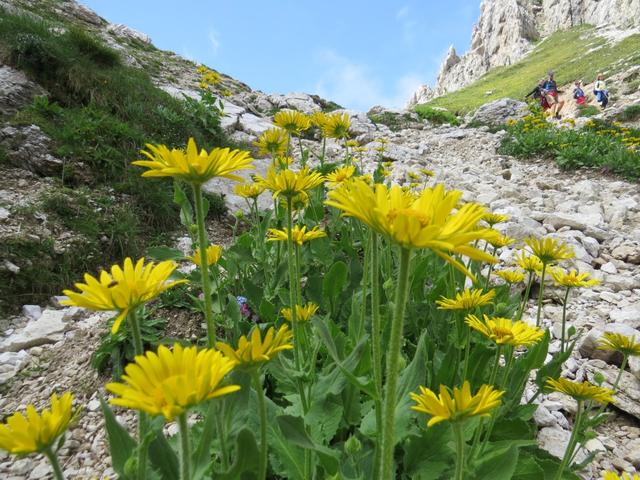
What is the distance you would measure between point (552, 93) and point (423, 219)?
19883 mm

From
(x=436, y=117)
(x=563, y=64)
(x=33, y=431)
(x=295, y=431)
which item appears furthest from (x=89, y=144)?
(x=563, y=64)

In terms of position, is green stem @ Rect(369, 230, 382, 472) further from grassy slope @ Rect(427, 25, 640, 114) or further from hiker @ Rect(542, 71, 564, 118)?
grassy slope @ Rect(427, 25, 640, 114)

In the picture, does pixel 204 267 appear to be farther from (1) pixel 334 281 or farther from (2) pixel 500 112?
(2) pixel 500 112

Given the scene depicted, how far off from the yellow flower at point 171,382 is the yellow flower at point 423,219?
0.40 metres

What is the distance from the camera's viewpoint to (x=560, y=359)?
1883 mm

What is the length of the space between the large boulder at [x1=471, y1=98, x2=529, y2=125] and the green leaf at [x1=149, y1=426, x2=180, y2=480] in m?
16.7

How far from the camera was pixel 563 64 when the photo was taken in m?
47.2

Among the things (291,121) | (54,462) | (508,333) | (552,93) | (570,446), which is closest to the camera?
(54,462)

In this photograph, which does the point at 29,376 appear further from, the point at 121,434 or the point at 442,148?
the point at 442,148

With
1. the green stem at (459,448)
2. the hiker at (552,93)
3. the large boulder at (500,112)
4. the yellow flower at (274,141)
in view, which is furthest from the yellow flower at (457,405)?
the hiker at (552,93)

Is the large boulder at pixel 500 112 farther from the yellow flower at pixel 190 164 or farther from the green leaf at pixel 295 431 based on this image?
the green leaf at pixel 295 431

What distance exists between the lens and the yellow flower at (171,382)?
2.32ft

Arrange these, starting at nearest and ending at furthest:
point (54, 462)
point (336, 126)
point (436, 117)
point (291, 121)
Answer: point (54, 462) → point (291, 121) → point (336, 126) → point (436, 117)

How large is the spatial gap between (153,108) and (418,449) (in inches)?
253
